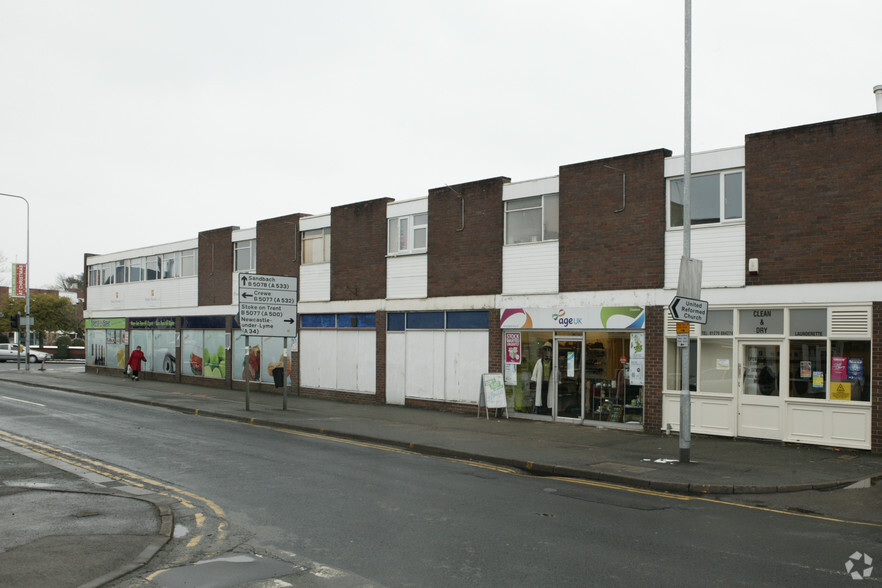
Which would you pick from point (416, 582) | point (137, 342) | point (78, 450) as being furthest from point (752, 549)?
point (137, 342)

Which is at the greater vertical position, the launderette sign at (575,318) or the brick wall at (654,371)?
the launderette sign at (575,318)

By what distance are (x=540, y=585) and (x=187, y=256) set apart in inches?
1216

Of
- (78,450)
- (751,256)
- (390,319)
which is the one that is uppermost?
(751,256)

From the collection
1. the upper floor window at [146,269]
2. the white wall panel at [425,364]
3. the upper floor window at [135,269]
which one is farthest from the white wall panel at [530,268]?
the upper floor window at [135,269]

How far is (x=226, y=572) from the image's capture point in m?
6.79

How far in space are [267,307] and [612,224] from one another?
34.5 feet

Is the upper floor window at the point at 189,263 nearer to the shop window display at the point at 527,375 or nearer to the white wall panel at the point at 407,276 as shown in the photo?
the white wall panel at the point at 407,276

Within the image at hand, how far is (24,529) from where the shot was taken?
811 centimetres

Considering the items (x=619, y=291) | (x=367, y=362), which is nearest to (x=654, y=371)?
(x=619, y=291)

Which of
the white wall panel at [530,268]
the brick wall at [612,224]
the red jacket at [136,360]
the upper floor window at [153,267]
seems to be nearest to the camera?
the brick wall at [612,224]

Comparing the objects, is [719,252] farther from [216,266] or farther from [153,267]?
[153,267]

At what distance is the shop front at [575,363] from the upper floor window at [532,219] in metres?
2.07

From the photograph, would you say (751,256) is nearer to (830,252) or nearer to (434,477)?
(830,252)

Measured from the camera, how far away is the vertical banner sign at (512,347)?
67.6ft
